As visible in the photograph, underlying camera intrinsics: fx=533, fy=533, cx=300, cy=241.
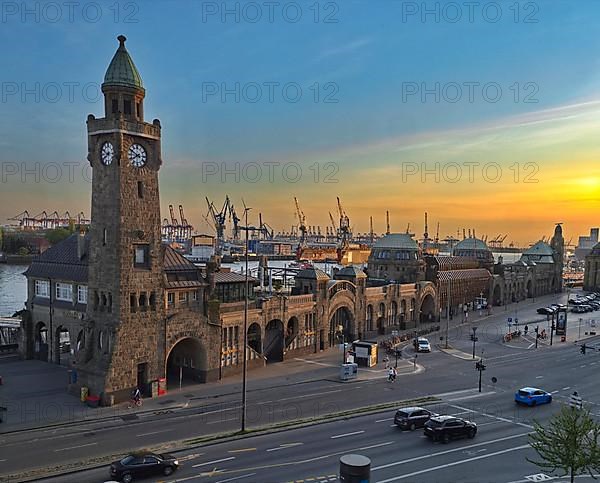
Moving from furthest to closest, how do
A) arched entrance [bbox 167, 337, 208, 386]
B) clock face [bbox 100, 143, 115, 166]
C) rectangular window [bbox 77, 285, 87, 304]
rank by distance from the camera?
rectangular window [bbox 77, 285, 87, 304]
arched entrance [bbox 167, 337, 208, 386]
clock face [bbox 100, 143, 115, 166]

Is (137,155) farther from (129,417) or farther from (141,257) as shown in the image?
(129,417)

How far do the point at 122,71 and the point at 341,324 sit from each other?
45.3m

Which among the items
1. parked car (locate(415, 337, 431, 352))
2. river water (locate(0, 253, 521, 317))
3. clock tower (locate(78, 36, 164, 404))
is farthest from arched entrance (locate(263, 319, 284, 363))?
river water (locate(0, 253, 521, 317))

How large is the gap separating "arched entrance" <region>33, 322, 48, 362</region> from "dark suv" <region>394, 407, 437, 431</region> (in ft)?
138

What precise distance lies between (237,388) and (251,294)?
55.5 ft

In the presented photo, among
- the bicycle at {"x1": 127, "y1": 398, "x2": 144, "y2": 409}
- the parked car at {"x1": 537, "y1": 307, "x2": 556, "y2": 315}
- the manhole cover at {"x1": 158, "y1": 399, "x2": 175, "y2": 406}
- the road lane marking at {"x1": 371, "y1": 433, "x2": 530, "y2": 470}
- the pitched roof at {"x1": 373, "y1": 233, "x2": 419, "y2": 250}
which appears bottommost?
the parked car at {"x1": 537, "y1": 307, "x2": 556, "y2": 315}

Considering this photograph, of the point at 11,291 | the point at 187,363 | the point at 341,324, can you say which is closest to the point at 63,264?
the point at 187,363

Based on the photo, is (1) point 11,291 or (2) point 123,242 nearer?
(2) point 123,242

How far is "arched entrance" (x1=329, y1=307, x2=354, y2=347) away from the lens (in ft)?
244

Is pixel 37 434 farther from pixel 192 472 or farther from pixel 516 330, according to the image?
pixel 516 330

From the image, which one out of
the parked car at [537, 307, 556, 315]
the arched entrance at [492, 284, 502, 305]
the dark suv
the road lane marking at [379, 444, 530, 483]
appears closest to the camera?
the road lane marking at [379, 444, 530, 483]

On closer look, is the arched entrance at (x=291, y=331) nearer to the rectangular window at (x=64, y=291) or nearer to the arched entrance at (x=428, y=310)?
the rectangular window at (x=64, y=291)

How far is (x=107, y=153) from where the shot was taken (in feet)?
155

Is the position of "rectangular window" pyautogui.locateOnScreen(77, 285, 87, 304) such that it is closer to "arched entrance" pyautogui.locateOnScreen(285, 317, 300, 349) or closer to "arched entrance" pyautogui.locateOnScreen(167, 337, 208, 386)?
"arched entrance" pyautogui.locateOnScreen(167, 337, 208, 386)
